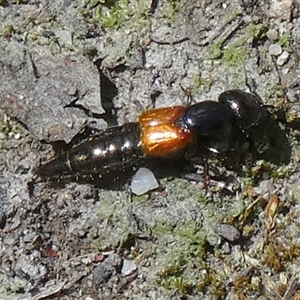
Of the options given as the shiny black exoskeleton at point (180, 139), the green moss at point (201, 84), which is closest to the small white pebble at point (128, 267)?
the shiny black exoskeleton at point (180, 139)

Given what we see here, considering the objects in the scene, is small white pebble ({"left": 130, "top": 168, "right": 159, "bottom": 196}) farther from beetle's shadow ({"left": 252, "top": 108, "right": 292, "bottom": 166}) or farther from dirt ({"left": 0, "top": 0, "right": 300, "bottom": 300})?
beetle's shadow ({"left": 252, "top": 108, "right": 292, "bottom": 166})

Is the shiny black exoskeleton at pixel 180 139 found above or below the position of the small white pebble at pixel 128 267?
above

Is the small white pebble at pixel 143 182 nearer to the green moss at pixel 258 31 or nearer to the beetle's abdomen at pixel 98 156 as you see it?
the beetle's abdomen at pixel 98 156

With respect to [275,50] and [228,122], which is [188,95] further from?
[275,50]

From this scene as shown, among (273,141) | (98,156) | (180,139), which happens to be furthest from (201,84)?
(98,156)

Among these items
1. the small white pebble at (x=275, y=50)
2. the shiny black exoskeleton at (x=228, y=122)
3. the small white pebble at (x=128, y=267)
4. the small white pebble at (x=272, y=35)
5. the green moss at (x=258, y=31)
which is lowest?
the small white pebble at (x=128, y=267)

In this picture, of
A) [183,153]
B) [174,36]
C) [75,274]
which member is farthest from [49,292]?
[174,36]
